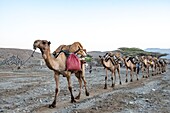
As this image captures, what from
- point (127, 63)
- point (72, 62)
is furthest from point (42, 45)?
point (127, 63)

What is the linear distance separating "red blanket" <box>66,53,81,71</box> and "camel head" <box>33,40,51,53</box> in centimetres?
142

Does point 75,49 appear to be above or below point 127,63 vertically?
above

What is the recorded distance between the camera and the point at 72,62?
1226cm

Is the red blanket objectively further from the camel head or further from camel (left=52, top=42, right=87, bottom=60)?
the camel head

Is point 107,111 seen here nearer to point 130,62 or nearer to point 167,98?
point 167,98

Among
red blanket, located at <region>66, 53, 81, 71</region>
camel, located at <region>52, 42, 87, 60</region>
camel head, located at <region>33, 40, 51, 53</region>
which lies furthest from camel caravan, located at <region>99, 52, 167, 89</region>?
camel head, located at <region>33, 40, 51, 53</region>

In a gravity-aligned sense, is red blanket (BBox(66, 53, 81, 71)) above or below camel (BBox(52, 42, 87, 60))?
below

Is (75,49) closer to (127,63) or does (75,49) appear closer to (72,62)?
(72,62)

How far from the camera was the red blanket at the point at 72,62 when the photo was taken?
474 inches

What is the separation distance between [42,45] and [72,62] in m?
1.91

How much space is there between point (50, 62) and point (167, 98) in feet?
17.1

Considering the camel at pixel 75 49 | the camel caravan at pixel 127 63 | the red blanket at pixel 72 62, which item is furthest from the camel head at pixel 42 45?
the camel caravan at pixel 127 63

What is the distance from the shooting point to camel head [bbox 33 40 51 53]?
10.5 meters

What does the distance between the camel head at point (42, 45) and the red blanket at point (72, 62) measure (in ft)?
4.67
